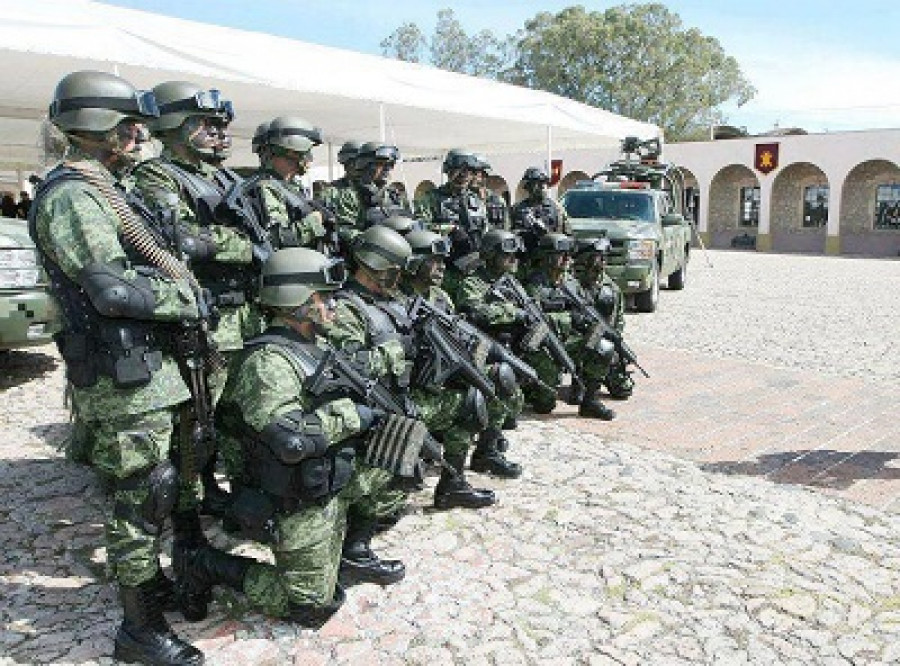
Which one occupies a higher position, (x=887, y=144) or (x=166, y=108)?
(x=887, y=144)

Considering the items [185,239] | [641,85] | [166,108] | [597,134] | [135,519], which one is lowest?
[135,519]

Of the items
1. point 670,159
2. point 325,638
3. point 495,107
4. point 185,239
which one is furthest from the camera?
point 670,159

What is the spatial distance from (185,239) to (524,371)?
2276 millimetres

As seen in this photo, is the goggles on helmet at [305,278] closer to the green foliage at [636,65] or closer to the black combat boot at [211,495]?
the black combat boot at [211,495]

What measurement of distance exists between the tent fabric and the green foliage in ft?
107

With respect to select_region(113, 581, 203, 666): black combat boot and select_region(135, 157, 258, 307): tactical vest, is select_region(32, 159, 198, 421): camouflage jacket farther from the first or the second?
select_region(135, 157, 258, 307): tactical vest

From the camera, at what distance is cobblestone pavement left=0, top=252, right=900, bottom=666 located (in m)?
3.05

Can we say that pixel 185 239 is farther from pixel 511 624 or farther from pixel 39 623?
pixel 511 624

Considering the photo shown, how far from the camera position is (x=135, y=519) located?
9.32ft

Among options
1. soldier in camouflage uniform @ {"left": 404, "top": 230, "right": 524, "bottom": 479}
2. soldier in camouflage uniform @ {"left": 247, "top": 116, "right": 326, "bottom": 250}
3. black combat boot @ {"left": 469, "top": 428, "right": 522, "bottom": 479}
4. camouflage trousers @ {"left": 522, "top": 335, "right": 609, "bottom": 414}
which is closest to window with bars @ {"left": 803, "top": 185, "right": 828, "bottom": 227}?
camouflage trousers @ {"left": 522, "top": 335, "right": 609, "bottom": 414}

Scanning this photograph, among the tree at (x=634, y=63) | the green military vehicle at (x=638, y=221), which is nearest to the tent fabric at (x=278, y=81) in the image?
the green military vehicle at (x=638, y=221)

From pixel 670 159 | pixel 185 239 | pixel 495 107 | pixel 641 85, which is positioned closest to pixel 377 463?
pixel 185 239

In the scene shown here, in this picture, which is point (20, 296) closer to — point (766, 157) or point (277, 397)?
point (277, 397)

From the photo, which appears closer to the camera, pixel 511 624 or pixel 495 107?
pixel 511 624
